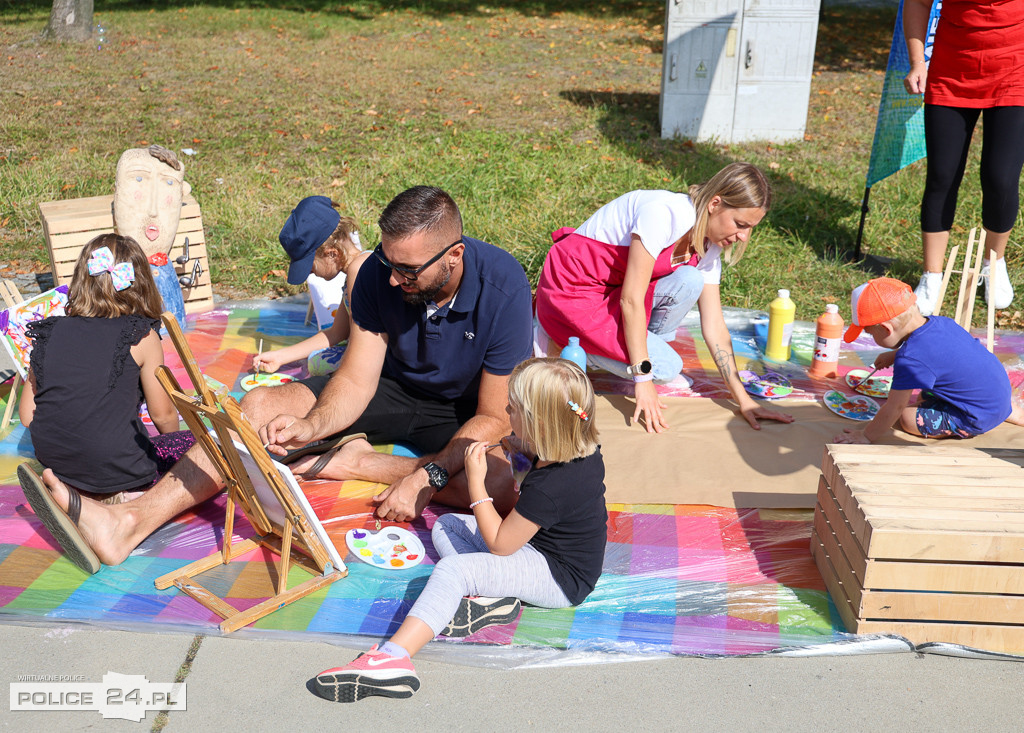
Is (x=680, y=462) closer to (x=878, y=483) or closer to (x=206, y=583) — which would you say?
(x=878, y=483)

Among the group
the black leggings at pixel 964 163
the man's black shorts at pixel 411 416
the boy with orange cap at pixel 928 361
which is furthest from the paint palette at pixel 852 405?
the man's black shorts at pixel 411 416

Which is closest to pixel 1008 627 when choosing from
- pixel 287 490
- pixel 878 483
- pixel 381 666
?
pixel 878 483

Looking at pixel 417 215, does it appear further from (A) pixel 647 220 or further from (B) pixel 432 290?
(A) pixel 647 220

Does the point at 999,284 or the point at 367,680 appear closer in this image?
the point at 367,680

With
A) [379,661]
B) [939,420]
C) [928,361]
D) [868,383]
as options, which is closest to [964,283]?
[868,383]

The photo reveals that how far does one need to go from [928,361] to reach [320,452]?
232 cm

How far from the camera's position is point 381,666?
7.70 feet

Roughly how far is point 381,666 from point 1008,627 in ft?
5.74

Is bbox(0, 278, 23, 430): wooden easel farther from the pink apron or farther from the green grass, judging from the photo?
the pink apron

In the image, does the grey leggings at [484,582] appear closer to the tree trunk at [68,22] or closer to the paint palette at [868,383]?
the paint palette at [868,383]

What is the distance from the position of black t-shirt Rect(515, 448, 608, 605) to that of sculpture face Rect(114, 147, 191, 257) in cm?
281

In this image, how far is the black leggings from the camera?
15.0ft

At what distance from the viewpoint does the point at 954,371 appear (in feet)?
10.7

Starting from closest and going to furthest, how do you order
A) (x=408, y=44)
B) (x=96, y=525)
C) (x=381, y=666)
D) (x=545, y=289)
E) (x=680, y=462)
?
1. (x=381, y=666)
2. (x=96, y=525)
3. (x=680, y=462)
4. (x=545, y=289)
5. (x=408, y=44)
